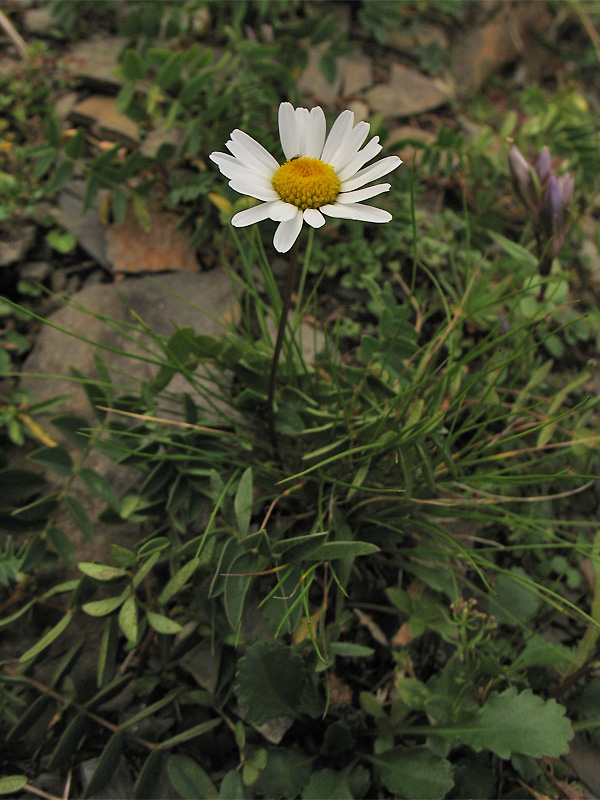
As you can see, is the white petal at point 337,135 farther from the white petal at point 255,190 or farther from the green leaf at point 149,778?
the green leaf at point 149,778

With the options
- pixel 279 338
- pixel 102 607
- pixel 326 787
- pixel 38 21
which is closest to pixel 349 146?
pixel 279 338

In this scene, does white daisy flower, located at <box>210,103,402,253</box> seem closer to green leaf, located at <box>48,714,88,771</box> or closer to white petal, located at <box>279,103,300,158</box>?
white petal, located at <box>279,103,300,158</box>

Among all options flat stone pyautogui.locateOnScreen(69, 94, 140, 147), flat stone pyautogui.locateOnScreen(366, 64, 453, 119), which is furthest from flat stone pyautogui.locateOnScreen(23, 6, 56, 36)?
flat stone pyautogui.locateOnScreen(366, 64, 453, 119)

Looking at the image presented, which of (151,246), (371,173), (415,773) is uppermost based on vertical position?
(371,173)

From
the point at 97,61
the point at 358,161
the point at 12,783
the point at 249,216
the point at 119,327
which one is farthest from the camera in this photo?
the point at 97,61

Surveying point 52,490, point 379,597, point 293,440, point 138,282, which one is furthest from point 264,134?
point 379,597

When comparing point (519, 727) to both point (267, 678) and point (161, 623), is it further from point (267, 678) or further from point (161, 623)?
point (161, 623)

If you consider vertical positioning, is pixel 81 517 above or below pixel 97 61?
below

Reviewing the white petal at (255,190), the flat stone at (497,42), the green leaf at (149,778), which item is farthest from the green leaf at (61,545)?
the flat stone at (497,42)
